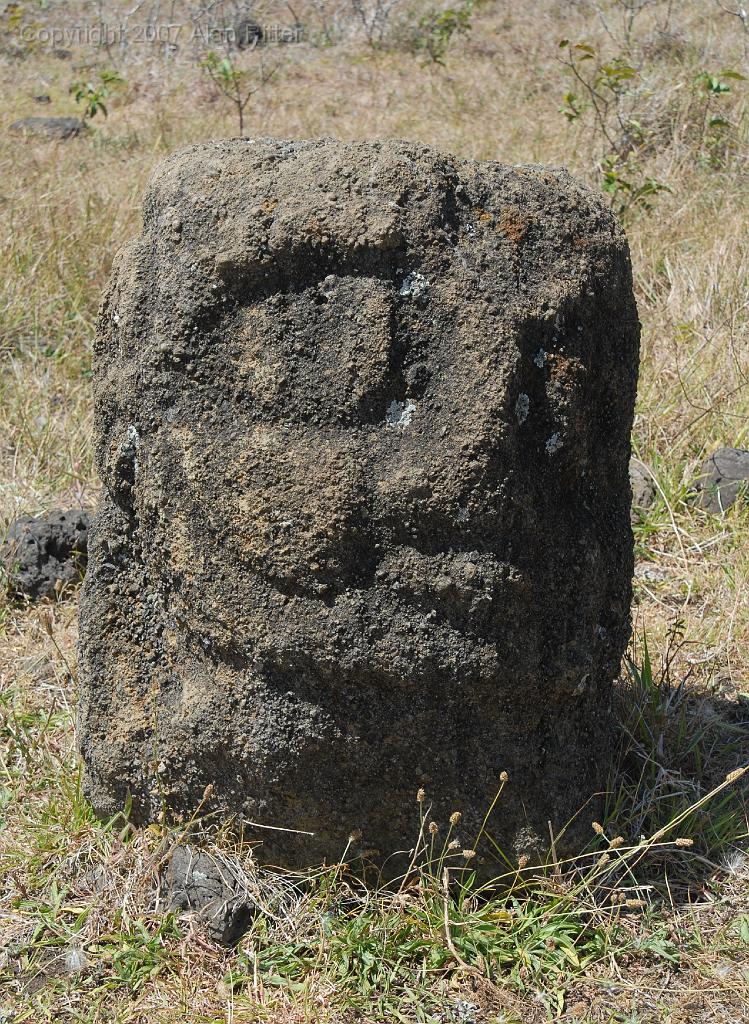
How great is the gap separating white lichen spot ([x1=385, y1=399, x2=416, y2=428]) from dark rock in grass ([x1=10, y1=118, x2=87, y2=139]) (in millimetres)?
7061

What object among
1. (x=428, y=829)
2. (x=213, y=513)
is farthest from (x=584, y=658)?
(x=213, y=513)

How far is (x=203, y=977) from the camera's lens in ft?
6.67

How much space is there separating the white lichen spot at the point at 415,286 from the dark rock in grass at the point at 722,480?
220 cm

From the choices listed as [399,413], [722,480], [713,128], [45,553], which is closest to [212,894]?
[399,413]

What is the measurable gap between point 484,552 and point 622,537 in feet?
1.46

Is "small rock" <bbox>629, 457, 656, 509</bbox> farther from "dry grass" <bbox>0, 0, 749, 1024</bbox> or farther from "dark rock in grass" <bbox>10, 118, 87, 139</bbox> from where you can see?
"dark rock in grass" <bbox>10, 118, 87, 139</bbox>

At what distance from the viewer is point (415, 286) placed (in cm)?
183

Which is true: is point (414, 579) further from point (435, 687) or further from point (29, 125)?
point (29, 125)

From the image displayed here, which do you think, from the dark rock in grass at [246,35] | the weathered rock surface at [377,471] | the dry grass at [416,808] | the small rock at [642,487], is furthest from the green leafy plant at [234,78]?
the weathered rock surface at [377,471]

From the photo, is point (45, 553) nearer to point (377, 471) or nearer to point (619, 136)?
point (377, 471)

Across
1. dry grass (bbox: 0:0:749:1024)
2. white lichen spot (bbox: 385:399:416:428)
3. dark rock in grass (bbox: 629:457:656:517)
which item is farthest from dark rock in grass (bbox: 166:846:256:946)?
dark rock in grass (bbox: 629:457:656:517)

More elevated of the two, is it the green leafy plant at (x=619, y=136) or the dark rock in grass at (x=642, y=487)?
the green leafy plant at (x=619, y=136)

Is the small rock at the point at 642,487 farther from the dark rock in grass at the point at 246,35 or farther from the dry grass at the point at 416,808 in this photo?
the dark rock in grass at the point at 246,35

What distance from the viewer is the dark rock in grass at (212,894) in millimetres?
2072
